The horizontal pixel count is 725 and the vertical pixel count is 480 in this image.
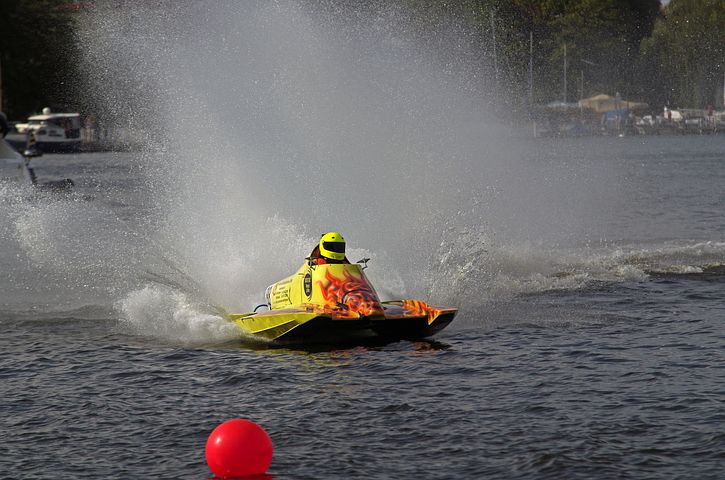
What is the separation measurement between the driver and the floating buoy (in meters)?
7.25

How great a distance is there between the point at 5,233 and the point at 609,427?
71.7 feet

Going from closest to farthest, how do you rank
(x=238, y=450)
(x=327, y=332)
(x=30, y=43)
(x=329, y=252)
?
(x=238, y=450), (x=327, y=332), (x=329, y=252), (x=30, y=43)

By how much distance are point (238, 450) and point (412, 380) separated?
15.0ft

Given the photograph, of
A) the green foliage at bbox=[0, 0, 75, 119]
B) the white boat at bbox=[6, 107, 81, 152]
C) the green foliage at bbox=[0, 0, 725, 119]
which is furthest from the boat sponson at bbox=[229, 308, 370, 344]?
the green foliage at bbox=[0, 0, 75, 119]

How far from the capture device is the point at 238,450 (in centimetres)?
1052

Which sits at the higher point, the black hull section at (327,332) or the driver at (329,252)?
the driver at (329,252)

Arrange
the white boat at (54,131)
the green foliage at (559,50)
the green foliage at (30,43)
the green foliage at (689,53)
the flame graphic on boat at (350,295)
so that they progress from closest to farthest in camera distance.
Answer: the flame graphic on boat at (350,295) → the green foliage at (30,43) → the white boat at (54,131) → the green foliage at (559,50) → the green foliage at (689,53)

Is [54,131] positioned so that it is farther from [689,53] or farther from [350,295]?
[350,295]

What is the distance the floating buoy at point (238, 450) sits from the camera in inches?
414

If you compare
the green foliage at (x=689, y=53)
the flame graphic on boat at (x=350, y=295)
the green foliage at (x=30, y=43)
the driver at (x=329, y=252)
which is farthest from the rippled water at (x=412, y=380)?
the green foliage at (x=689, y=53)

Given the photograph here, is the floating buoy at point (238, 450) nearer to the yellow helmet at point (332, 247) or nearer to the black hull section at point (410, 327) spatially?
the black hull section at point (410, 327)

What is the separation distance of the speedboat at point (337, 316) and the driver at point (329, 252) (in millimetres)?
99

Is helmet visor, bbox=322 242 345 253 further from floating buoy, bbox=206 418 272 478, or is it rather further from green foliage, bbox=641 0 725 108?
green foliage, bbox=641 0 725 108

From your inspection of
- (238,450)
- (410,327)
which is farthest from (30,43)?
(238,450)
